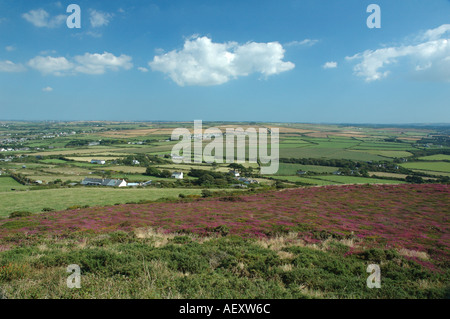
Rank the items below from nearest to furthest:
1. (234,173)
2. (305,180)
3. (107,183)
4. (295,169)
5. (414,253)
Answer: (414,253), (107,183), (305,180), (234,173), (295,169)

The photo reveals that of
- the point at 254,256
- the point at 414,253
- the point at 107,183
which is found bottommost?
the point at 107,183

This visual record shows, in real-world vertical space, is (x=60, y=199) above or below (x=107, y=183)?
above

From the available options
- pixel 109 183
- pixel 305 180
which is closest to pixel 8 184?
pixel 109 183

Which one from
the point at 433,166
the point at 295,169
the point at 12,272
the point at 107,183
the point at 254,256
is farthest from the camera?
the point at 433,166

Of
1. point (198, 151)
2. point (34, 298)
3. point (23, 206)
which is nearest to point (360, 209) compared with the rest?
point (34, 298)

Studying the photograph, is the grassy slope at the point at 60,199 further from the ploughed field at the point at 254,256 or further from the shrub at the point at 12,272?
the shrub at the point at 12,272

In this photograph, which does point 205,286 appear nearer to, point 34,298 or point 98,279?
point 98,279

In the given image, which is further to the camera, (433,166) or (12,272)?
(433,166)

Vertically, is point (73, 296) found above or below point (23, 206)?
above

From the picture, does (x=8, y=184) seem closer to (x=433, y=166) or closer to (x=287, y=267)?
(x=287, y=267)

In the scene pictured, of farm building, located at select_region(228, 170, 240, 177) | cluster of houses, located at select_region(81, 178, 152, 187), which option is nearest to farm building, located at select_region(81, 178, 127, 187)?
cluster of houses, located at select_region(81, 178, 152, 187)

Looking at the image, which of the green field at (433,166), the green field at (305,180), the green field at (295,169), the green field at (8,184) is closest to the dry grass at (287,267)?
the green field at (305,180)
